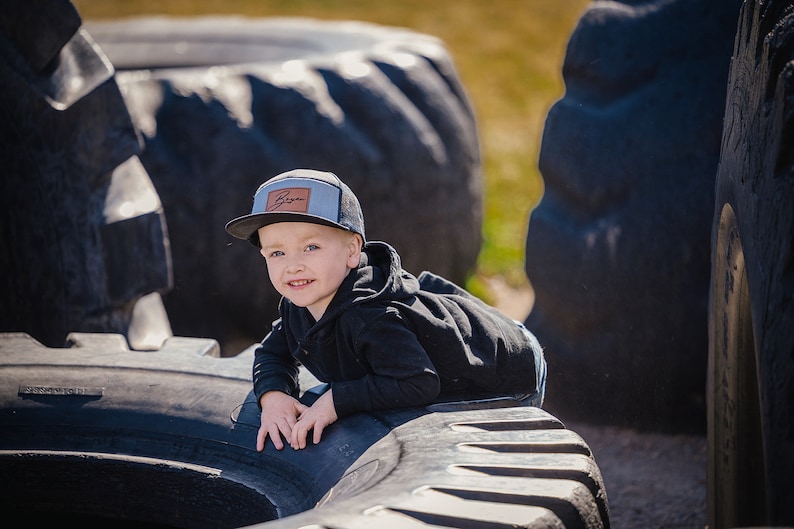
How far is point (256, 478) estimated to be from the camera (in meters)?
1.43

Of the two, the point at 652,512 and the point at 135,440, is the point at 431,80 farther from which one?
the point at 135,440

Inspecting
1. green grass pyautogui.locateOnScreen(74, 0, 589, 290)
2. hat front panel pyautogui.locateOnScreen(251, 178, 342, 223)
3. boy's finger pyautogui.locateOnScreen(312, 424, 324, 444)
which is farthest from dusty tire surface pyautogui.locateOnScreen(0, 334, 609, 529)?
green grass pyautogui.locateOnScreen(74, 0, 589, 290)

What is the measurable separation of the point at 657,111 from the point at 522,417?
38.9 inches

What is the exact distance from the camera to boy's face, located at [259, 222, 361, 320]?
1.41 metres

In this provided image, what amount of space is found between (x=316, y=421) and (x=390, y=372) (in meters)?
0.13

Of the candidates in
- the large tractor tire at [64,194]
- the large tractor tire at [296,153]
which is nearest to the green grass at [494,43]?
the large tractor tire at [296,153]

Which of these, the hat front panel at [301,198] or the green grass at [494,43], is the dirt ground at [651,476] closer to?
the hat front panel at [301,198]

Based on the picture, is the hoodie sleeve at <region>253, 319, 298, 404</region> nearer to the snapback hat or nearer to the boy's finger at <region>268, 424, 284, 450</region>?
the boy's finger at <region>268, 424, 284, 450</region>

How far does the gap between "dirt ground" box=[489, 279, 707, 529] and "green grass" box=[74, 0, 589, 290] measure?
3126 mm

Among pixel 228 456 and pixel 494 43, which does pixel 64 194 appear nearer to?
pixel 228 456

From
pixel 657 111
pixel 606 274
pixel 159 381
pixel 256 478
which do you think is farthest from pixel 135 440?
pixel 657 111

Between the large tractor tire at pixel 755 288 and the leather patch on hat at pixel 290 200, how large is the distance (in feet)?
1.82

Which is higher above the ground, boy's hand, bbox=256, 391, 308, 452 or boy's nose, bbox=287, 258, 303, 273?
boy's nose, bbox=287, 258, 303, 273

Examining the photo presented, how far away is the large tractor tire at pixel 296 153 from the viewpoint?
2.76 metres
